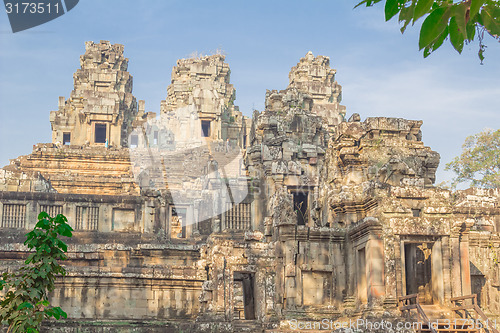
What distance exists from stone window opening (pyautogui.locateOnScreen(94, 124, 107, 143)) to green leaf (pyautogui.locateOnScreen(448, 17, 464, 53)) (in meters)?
49.8

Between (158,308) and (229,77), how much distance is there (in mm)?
43143

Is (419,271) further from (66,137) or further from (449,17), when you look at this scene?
(66,137)

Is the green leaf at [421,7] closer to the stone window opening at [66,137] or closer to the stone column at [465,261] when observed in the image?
the stone column at [465,261]

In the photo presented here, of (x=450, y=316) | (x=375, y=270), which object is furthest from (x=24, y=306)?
(x=450, y=316)

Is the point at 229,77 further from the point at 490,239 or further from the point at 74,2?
the point at 74,2

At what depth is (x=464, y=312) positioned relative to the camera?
16656 millimetres

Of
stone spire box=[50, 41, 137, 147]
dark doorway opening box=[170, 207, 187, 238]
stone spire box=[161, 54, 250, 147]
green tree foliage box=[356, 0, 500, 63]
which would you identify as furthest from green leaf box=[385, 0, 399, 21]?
stone spire box=[161, 54, 250, 147]

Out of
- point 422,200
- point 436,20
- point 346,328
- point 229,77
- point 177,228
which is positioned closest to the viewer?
point 436,20

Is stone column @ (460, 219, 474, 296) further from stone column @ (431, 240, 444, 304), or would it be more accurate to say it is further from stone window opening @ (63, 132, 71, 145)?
stone window opening @ (63, 132, 71, 145)

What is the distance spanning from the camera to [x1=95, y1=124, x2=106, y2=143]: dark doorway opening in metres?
53.8

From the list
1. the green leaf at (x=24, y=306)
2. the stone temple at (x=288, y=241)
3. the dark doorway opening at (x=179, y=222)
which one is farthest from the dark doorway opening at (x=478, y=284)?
the dark doorway opening at (x=179, y=222)

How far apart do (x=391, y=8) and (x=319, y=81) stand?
5066 cm

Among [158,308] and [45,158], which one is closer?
[158,308]

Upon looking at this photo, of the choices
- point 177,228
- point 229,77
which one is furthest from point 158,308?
point 229,77
